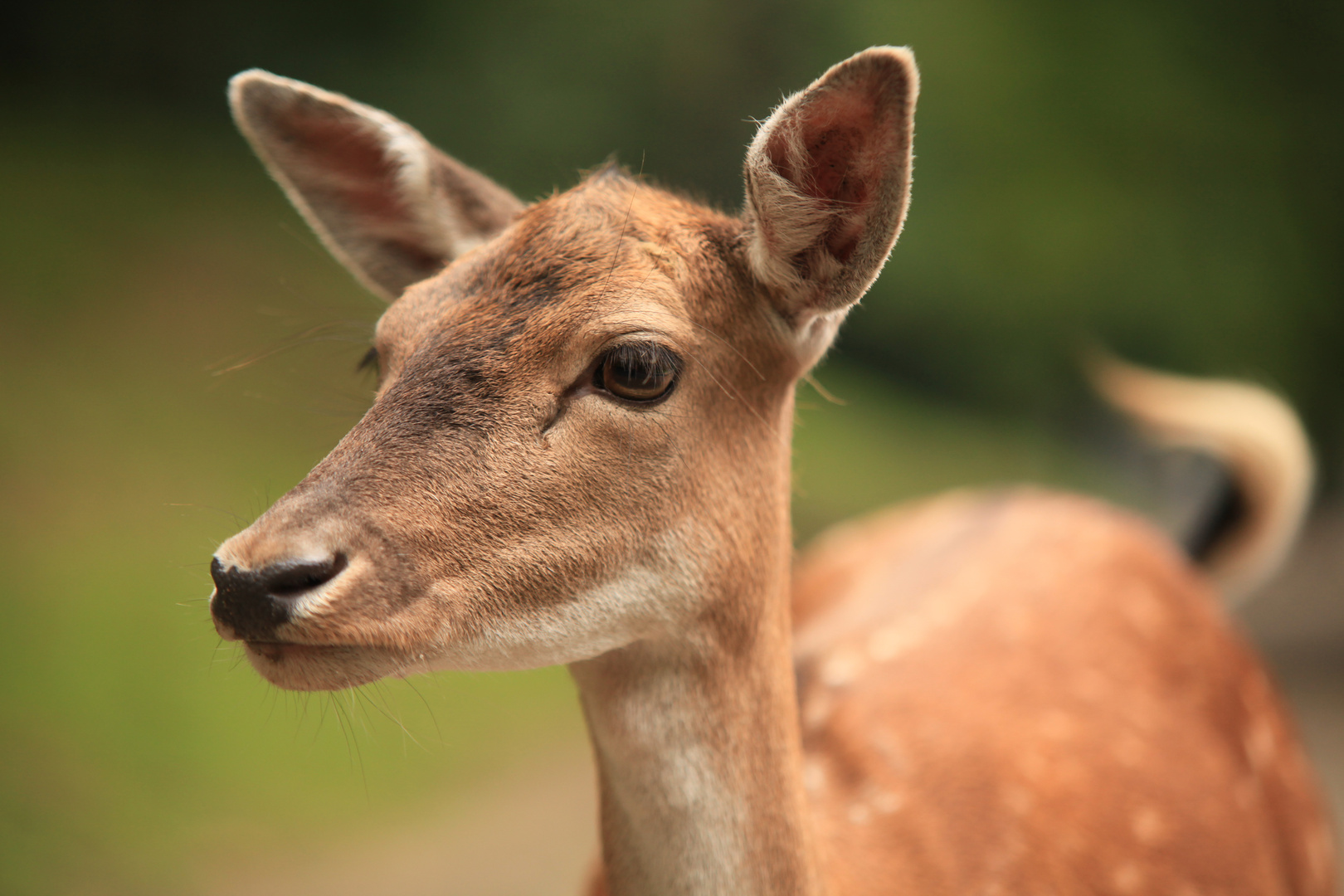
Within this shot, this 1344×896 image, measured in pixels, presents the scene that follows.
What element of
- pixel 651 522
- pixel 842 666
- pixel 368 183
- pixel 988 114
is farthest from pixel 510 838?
pixel 988 114

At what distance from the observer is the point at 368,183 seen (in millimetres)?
2039

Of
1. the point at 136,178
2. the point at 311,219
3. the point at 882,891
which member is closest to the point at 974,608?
the point at 882,891

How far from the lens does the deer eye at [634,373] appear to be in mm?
1544

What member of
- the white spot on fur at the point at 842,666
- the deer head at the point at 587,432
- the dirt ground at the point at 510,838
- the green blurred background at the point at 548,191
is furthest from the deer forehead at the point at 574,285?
the green blurred background at the point at 548,191

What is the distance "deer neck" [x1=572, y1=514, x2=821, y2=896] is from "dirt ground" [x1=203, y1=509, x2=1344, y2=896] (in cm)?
277

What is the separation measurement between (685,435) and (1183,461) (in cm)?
342

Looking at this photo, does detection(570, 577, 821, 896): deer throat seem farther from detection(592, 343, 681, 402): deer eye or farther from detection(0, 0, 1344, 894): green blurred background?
detection(0, 0, 1344, 894): green blurred background

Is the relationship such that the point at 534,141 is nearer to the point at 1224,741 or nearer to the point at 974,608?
the point at 974,608

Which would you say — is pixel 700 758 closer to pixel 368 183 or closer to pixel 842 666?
pixel 842 666

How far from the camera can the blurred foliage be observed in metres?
6.36

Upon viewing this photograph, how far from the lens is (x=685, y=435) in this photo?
1588mm

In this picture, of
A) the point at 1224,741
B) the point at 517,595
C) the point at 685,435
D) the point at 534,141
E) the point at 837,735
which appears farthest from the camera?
the point at 534,141

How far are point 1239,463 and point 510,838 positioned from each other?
10.5 ft

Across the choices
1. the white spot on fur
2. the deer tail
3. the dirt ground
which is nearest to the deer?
the white spot on fur
